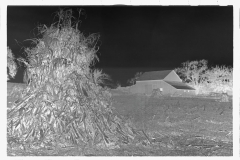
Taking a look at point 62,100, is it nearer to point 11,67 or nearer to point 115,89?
point 115,89

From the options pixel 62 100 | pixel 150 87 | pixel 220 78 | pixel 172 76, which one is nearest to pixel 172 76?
pixel 172 76

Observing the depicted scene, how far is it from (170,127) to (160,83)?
1.07 meters

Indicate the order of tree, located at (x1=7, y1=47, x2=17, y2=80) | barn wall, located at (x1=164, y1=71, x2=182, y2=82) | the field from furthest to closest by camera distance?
barn wall, located at (x1=164, y1=71, x2=182, y2=82), tree, located at (x1=7, y1=47, x2=17, y2=80), the field

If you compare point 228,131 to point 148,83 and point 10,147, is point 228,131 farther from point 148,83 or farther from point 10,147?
point 10,147

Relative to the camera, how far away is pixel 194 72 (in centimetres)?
660

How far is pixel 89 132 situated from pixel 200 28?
3.54 metres

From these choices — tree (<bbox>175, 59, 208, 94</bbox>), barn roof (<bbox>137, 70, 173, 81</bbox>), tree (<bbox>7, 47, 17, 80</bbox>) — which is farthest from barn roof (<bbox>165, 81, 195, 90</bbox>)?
tree (<bbox>7, 47, 17, 80</bbox>)

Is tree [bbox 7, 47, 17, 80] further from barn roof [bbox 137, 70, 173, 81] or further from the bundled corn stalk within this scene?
barn roof [bbox 137, 70, 173, 81]

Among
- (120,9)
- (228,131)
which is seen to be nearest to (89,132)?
(120,9)

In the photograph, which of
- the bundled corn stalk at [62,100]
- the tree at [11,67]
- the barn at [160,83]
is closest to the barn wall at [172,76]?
the barn at [160,83]

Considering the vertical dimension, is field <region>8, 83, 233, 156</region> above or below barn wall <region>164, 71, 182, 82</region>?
below

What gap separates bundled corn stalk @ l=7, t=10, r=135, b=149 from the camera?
18.1 feet

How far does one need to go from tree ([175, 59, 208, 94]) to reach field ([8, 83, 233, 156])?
428 millimetres

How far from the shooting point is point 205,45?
6.48 metres
